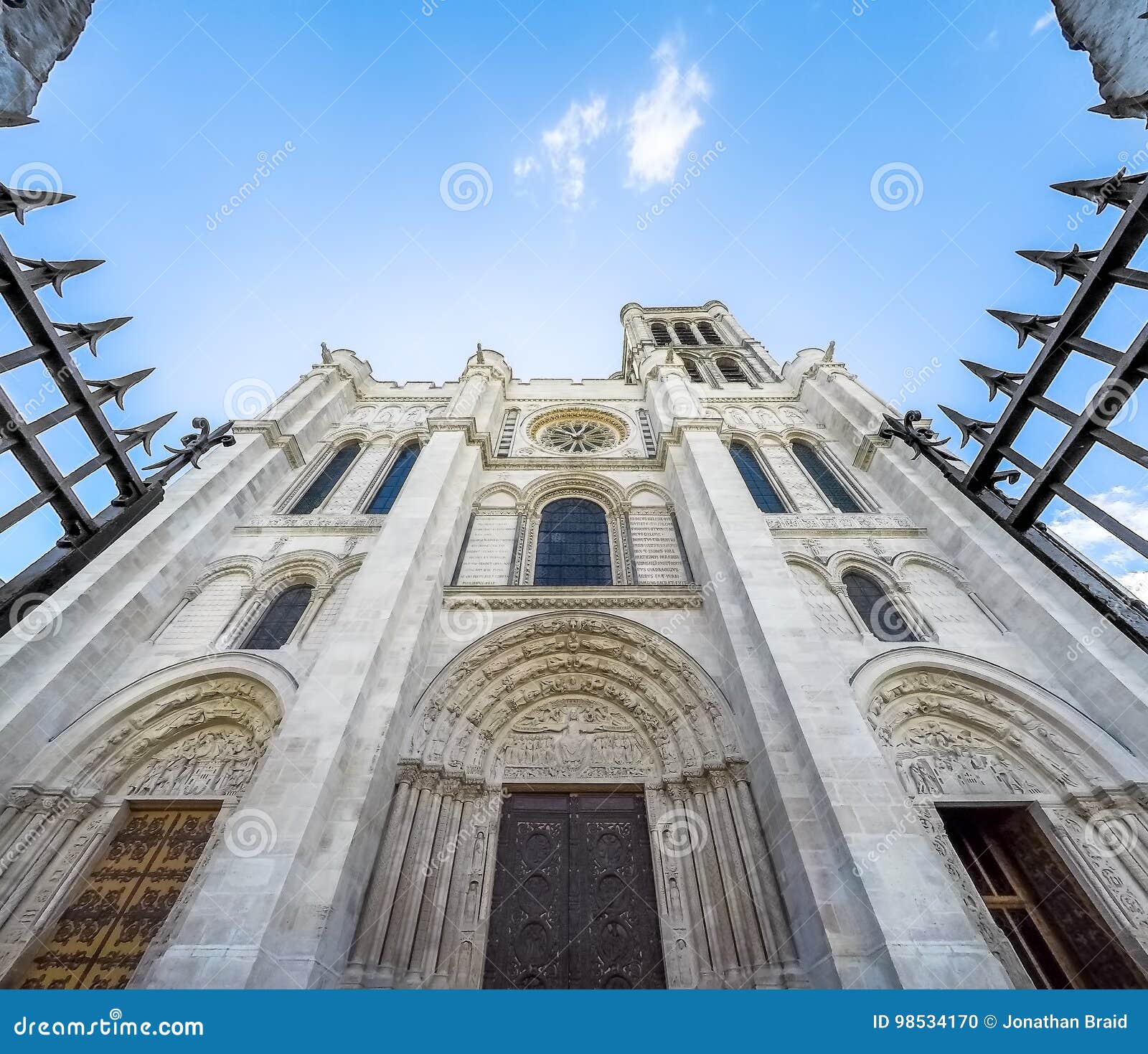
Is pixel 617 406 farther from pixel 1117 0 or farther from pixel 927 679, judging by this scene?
pixel 1117 0

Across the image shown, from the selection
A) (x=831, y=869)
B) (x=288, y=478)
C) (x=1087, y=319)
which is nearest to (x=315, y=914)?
(x=831, y=869)

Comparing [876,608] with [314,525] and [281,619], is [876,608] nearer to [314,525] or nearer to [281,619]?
[281,619]

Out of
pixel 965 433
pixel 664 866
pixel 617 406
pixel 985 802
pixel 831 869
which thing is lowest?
pixel 831 869

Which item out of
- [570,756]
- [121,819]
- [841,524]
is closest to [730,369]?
[841,524]

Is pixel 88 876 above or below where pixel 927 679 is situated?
below

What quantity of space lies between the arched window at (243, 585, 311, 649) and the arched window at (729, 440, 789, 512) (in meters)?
9.52

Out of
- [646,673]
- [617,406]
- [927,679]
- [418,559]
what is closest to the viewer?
[927,679]

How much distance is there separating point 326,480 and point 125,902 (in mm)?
9207

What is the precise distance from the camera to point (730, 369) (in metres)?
20.9

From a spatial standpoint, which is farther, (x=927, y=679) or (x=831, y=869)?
(x=927, y=679)

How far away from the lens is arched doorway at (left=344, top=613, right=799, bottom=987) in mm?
6000

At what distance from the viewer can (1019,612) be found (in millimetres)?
8625

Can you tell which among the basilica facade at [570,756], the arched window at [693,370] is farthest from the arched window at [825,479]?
the arched window at [693,370]

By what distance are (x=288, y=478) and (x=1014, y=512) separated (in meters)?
13.7
